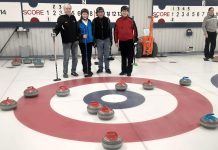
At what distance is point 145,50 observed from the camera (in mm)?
9125

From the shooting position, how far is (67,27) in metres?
6.01

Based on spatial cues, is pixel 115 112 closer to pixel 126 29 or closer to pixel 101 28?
pixel 126 29

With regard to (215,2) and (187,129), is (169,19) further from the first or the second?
(187,129)

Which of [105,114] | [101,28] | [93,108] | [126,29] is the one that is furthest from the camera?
[101,28]

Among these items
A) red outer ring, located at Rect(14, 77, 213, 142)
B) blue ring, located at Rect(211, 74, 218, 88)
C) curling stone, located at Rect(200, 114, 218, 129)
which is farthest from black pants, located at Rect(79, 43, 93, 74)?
curling stone, located at Rect(200, 114, 218, 129)

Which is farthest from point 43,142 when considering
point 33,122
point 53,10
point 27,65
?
point 53,10

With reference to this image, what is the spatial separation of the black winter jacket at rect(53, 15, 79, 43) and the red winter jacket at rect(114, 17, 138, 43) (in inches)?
43.4

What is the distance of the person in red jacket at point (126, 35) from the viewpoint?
6.16 m

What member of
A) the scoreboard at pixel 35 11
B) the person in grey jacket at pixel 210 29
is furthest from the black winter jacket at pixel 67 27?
the person in grey jacket at pixel 210 29

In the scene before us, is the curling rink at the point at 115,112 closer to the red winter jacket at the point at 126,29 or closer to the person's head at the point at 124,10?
the red winter jacket at the point at 126,29

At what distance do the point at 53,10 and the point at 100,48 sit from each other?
3249 mm

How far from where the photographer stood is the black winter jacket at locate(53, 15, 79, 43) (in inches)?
235

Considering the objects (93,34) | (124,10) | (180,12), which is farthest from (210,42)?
(93,34)

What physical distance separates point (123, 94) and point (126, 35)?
6.00 ft
